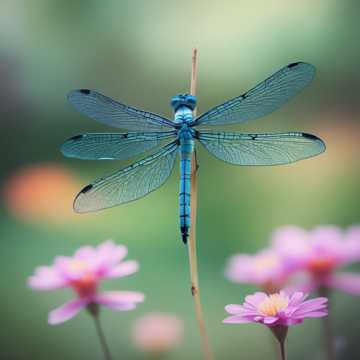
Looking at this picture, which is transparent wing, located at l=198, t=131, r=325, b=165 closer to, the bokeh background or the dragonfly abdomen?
the dragonfly abdomen

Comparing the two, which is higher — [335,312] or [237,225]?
[237,225]

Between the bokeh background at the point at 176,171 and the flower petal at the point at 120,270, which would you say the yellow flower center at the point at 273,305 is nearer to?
the flower petal at the point at 120,270

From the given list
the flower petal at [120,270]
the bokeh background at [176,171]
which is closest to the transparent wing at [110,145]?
the flower petal at [120,270]

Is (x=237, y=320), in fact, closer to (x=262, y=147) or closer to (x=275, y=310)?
(x=275, y=310)

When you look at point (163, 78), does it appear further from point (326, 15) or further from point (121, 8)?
point (326, 15)

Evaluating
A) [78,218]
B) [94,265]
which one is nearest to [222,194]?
[78,218]

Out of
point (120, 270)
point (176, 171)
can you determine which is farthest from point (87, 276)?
point (176, 171)

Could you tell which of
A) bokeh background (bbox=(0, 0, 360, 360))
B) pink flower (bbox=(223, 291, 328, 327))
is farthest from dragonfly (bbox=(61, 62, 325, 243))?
bokeh background (bbox=(0, 0, 360, 360))
